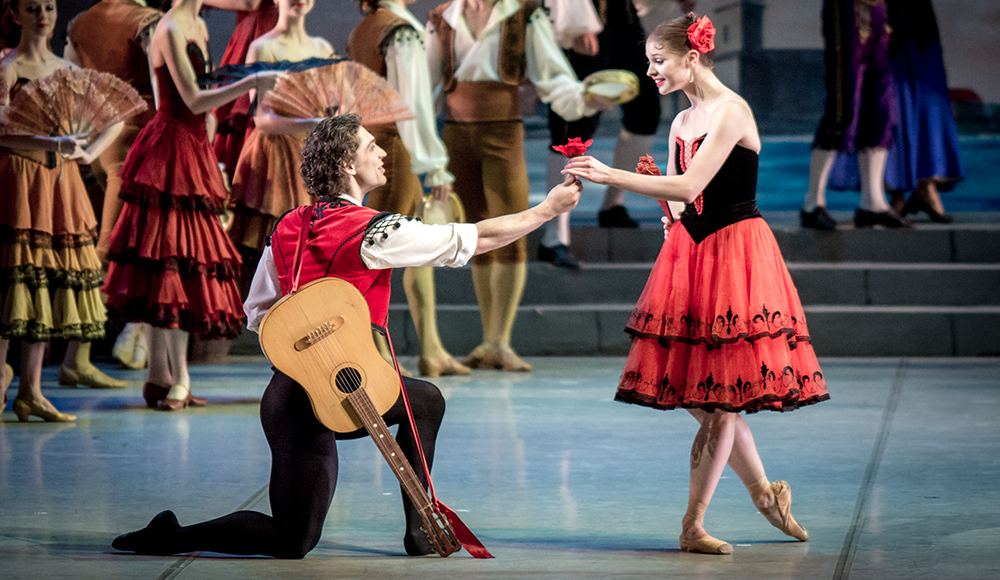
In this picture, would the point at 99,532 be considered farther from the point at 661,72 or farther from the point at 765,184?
the point at 765,184

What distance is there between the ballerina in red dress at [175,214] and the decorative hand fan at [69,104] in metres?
0.16

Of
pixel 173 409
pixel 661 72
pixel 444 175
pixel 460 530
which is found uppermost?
pixel 661 72

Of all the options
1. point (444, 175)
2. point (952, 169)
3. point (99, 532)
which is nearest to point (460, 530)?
point (99, 532)

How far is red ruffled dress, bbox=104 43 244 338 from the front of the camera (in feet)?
17.7

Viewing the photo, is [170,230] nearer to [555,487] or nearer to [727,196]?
[555,487]

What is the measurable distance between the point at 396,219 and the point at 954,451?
242 centimetres

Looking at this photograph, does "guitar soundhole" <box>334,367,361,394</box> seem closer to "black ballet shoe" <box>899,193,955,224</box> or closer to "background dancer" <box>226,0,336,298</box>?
"background dancer" <box>226,0,336,298</box>

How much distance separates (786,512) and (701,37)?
3.96ft

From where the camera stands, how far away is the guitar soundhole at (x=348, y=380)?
308cm

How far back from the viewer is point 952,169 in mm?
8188

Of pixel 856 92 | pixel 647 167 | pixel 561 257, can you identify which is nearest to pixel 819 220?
pixel 856 92

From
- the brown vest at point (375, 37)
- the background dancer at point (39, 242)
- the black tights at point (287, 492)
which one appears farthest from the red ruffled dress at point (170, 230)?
the black tights at point (287, 492)

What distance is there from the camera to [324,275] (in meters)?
3.12

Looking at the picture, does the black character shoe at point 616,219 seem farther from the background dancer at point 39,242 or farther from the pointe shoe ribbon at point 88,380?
the background dancer at point 39,242
